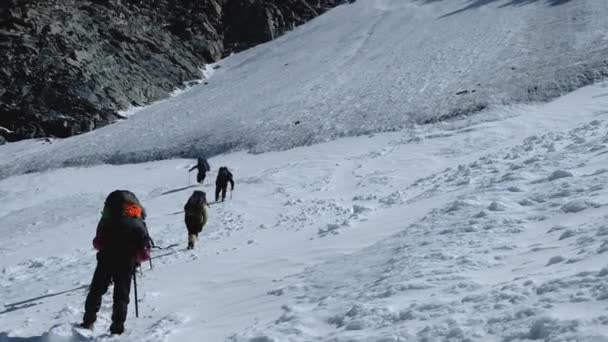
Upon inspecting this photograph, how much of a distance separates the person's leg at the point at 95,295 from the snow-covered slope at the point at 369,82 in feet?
75.4

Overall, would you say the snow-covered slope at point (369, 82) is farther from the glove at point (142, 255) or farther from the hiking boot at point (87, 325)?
the hiking boot at point (87, 325)

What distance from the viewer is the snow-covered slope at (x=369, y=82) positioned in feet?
99.7

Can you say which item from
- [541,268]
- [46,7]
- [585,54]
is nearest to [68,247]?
[541,268]

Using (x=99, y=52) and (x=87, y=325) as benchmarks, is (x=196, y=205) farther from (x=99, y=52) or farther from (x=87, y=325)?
(x=99, y=52)

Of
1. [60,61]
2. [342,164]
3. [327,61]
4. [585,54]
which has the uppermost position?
[60,61]

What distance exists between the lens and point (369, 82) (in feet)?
129

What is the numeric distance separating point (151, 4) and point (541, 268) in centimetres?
6131

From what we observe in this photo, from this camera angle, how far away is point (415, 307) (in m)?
5.03

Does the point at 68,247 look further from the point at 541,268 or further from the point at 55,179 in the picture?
the point at 55,179

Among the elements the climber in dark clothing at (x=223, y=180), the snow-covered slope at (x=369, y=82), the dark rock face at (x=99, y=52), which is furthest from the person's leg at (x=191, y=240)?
the dark rock face at (x=99, y=52)

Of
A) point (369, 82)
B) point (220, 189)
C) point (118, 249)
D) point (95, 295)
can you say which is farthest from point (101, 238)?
point (369, 82)

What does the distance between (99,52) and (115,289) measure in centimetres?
4605

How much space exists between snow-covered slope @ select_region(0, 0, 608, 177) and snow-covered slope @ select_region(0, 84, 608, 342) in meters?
11.6

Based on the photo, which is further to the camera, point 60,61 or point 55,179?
point 60,61
